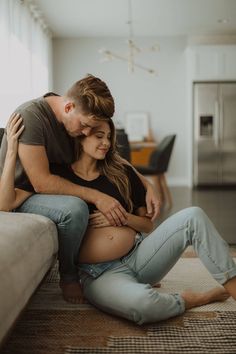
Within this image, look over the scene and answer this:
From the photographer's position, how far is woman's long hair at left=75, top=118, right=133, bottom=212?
6.23ft

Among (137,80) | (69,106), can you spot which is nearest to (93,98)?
(69,106)

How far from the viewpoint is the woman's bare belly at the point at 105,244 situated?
180 cm

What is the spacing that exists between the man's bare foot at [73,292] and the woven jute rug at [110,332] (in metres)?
0.03

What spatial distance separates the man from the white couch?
7 cm

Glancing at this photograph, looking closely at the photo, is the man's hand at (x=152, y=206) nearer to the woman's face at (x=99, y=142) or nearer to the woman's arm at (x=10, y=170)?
the woman's face at (x=99, y=142)

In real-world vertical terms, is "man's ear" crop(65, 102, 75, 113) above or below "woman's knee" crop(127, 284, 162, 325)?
above

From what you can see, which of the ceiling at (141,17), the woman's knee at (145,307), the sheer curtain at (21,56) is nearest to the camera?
the woman's knee at (145,307)

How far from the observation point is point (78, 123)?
5.99ft

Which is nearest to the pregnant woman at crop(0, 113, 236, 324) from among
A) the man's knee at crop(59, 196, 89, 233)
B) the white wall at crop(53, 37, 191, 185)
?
the man's knee at crop(59, 196, 89, 233)

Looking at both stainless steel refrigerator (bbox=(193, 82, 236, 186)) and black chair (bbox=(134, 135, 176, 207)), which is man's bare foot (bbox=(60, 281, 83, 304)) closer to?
black chair (bbox=(134, 135, 176, 207))

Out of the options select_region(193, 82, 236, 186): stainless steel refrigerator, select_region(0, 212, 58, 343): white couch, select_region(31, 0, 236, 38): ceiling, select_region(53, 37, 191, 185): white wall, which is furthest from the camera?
select_region(53, 37, 191, 185): white wall

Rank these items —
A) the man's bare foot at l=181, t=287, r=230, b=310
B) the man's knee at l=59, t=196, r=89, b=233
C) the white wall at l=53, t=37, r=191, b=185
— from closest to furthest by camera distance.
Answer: the man's knee at l=59, t=196, r=89, b=233 → the man's bare foot at l=181, t=287, r=230, b=310 → the white wall at l=53, t=37, r=191, b=185

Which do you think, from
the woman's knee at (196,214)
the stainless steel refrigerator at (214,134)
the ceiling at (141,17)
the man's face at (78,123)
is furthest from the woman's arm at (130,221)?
the stainless steel refrigerator at (214,134)

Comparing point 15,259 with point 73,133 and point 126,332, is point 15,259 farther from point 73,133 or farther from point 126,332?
point 73,133
